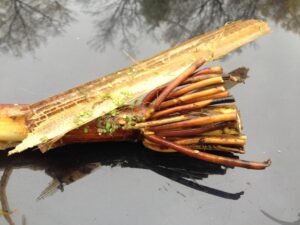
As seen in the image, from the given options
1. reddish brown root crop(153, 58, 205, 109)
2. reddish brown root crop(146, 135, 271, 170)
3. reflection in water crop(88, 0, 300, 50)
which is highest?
reflection in water crop(88, 0, 300, 50)

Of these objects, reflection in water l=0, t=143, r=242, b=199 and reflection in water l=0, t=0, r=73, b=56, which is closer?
reflection in water l=0, t=143, r=242, b=199

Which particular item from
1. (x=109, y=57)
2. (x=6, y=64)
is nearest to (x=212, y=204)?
(x=109, y=57)

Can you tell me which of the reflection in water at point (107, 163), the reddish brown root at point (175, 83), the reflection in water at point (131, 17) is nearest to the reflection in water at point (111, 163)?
the reflection in water at point (107, 163)

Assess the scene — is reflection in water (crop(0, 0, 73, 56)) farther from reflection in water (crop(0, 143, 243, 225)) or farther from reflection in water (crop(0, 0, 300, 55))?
reflection in water (crop(0, 143, 243, 225))

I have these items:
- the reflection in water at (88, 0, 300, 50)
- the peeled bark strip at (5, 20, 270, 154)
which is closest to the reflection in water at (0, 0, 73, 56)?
the reflection in water at (88, 0, 300, 50)

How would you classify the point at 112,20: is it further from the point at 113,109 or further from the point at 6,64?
the point at 113,109

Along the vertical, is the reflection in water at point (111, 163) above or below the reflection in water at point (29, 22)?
below

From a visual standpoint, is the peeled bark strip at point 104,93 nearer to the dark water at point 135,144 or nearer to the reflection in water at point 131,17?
the dark water at point 135,144

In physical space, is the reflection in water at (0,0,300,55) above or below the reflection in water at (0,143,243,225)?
above
